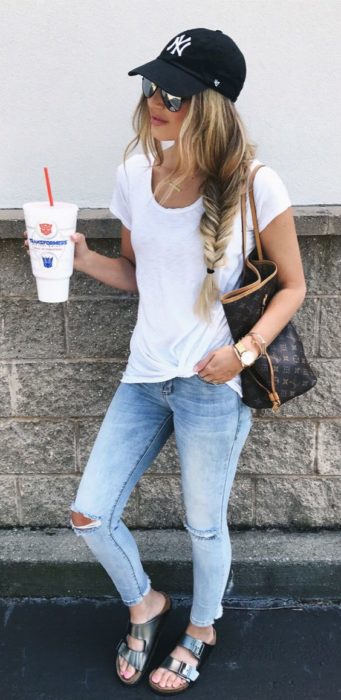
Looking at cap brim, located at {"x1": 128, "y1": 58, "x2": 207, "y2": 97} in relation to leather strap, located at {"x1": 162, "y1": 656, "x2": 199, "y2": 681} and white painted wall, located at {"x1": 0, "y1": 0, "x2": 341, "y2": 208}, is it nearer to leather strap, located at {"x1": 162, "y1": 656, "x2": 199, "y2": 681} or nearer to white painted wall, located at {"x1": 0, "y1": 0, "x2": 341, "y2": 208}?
white painted wall, located at {"x1": 0, "y1": 0, "x2": 341, "y2": 208}

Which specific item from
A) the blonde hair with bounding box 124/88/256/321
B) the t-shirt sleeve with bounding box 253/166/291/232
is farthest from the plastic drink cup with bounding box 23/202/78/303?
the t-shirt sleeve with bounding box 253/166/291/232

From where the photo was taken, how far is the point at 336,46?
112 inches

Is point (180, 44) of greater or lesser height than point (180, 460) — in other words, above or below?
above

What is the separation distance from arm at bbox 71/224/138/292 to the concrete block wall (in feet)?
1.00

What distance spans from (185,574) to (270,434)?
2.23ft

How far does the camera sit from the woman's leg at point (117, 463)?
2.43 metres

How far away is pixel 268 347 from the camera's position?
234cm

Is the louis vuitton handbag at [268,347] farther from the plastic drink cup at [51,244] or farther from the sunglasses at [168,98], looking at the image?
the plastic drink cup at [51,244]

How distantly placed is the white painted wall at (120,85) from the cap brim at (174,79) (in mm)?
772

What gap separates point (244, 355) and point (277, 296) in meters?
0.22

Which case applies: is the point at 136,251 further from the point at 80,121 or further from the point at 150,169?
the point at 80,121

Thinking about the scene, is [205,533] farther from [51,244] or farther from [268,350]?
[51,244]

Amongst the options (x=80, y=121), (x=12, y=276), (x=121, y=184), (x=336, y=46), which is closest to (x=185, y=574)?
(x=12, y=276)

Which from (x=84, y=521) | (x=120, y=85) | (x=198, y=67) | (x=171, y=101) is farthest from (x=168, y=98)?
(x=84, y=521)
